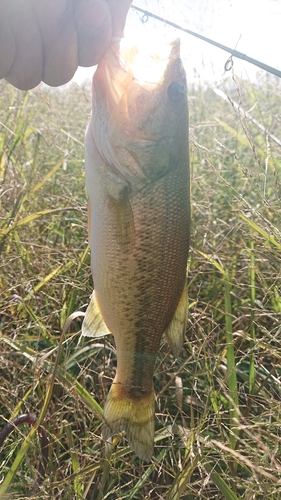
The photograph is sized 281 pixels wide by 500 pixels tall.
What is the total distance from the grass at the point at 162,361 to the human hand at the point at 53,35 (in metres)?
0.69

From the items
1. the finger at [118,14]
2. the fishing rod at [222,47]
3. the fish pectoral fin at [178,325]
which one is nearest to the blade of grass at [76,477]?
the fish pectoral fin at [178,325]

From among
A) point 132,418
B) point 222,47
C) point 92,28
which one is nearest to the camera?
point 92,28

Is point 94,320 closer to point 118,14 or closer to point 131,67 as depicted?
point 131,67

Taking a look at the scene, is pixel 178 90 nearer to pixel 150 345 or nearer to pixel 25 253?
pixel 150 345

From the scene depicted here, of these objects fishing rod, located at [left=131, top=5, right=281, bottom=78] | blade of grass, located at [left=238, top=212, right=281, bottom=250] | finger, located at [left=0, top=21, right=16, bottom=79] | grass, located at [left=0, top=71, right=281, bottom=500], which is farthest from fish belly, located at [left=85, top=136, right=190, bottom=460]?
fishing rod, located at [left=131, top=5, right=281, bottom=78]

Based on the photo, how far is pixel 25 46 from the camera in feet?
4.96

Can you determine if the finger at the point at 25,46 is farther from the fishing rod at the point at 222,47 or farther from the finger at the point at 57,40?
the fishing rod at the point at 222,47

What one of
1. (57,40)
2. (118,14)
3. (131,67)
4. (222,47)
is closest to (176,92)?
(131,67)

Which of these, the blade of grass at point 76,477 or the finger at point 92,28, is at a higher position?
the finger at point 92,28

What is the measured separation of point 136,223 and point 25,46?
67 centimetres

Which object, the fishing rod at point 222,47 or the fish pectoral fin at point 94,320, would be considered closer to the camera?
the fish pectoral fin at point 94,320

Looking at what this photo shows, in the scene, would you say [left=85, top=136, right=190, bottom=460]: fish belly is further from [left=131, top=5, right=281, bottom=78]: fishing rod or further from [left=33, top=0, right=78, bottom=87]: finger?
[left=131, top=5, right=281, bottom=78]: fishing rod

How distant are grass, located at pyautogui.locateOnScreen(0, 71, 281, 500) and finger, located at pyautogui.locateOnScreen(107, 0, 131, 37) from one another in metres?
0.63

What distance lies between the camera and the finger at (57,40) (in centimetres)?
145
